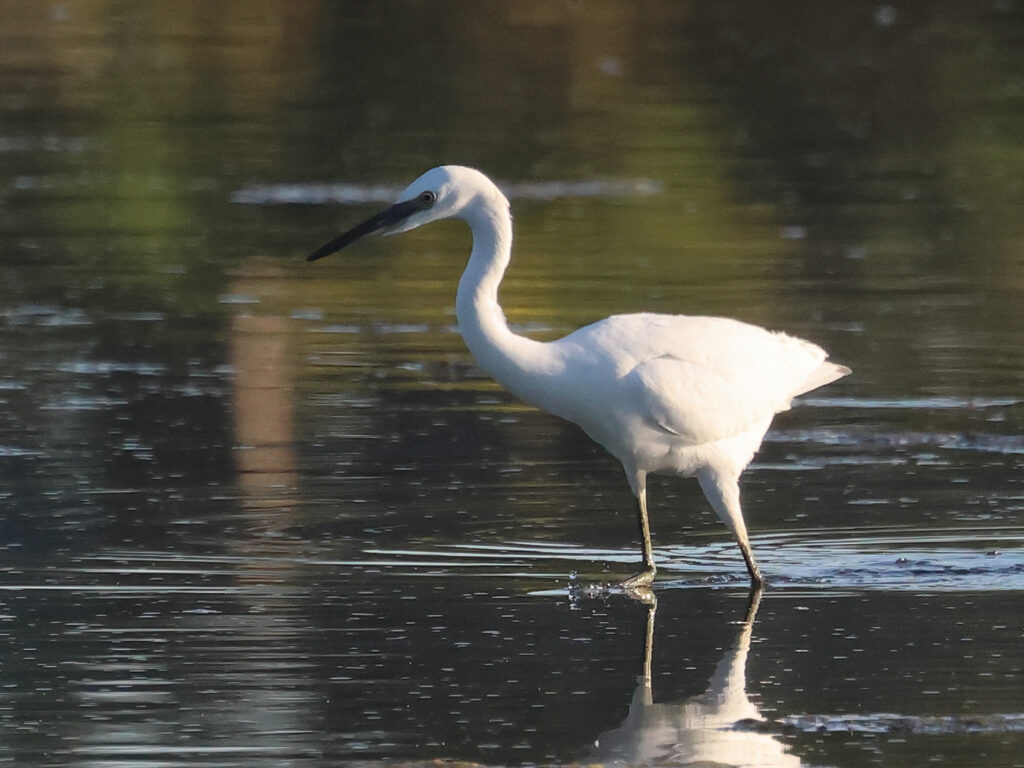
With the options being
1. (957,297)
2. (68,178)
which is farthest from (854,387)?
(68,178)

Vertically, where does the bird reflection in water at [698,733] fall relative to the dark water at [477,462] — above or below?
below

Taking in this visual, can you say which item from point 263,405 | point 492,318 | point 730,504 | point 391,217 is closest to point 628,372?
point 492,318

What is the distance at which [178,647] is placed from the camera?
7.99m

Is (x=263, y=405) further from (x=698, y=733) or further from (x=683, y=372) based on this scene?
(x=698, y=733)

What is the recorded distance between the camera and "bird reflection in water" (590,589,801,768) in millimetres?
6703

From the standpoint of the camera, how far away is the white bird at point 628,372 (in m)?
8.99

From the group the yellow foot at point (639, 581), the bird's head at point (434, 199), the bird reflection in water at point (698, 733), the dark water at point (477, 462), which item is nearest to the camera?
the bird reflection in water at point (698, 733)

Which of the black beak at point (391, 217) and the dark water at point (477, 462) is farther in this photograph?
the black beak at point (391, 217)

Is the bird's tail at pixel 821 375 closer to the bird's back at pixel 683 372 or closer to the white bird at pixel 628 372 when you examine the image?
the bird's back at pixel 683 372

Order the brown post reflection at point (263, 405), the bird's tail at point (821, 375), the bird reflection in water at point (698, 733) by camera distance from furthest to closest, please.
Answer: the brown post reflection at point (263, 405), the bird's tail at point (821, 375), the bird reflection in water at point (698, 733)

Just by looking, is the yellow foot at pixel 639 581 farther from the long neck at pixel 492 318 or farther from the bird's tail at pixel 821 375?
the bird's tail at pixel 821 375

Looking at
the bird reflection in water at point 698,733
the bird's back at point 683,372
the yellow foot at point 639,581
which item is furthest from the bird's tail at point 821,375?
the bird reflection in water at point 698,733

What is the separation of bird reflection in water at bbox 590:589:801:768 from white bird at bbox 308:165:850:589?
1458 mm

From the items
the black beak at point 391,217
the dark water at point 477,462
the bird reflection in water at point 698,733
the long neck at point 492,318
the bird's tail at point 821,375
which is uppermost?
the black beak at point 391,217
